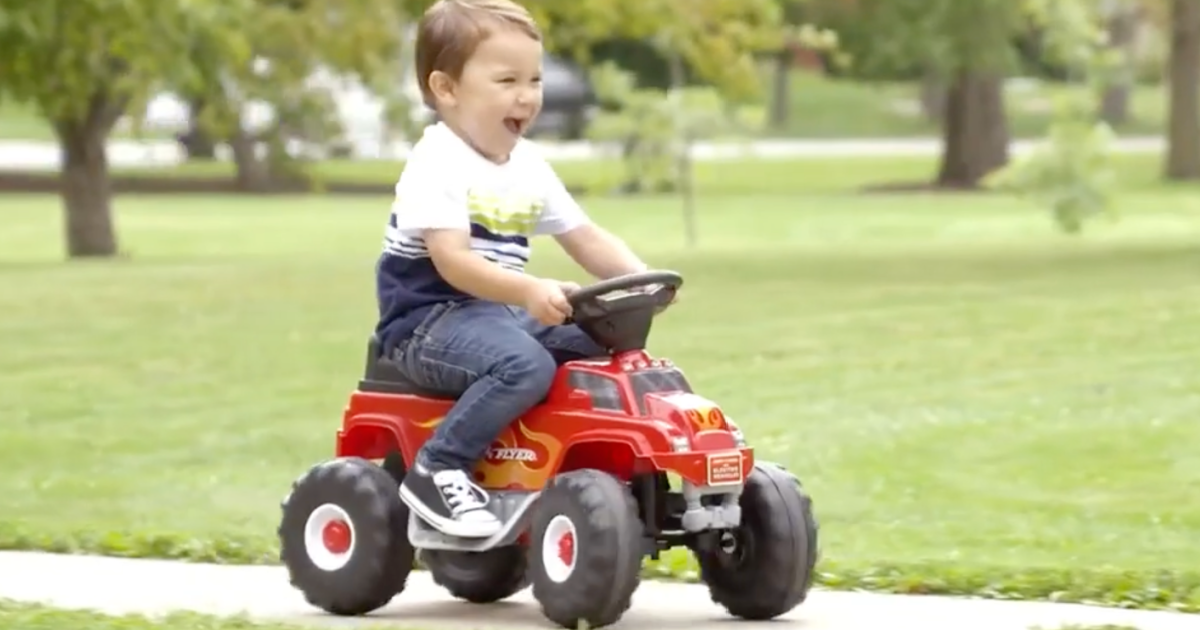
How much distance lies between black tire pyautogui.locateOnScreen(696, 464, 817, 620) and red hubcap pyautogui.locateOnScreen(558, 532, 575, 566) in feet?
1.49

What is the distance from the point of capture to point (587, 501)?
6656mm

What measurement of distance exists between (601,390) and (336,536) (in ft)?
3.20

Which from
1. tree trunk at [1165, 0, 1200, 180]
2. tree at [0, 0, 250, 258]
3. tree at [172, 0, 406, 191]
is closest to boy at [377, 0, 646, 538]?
tree at [0, 0, 250, 258]

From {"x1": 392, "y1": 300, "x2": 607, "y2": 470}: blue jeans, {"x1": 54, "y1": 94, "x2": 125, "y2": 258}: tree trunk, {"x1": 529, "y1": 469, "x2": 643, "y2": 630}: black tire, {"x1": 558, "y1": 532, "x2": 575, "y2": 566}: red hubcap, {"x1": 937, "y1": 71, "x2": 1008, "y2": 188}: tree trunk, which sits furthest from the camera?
{"x1": 937, "y1": 71, "x2": 1008, "y2": 188}: tree trunk

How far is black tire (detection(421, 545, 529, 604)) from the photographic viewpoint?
Result: 7359mm

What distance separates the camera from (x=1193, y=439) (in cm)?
1223

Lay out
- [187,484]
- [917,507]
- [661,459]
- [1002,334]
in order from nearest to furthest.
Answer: [661,459], [917,507], [187,484], [1002,334]

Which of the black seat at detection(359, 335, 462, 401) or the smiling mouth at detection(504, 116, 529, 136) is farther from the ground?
the smiling mouth at detection(504, 116, 529, 136)

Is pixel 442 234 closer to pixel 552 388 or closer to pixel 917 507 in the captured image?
pixel 552 388

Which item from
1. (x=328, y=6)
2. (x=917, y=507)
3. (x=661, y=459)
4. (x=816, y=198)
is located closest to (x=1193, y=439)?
(x=917, y=507)

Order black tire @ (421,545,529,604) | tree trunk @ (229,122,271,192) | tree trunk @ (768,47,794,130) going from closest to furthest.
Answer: black tire @ (421,545,529,604) < tree trunk @ (229,122,271,192) < tree trunk @ (768,47,794,130)

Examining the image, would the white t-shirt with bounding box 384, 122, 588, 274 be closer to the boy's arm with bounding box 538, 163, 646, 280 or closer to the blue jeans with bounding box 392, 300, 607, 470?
the boy's arm with bounding box 538, 163, 646, 280

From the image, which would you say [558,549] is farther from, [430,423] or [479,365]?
[430,423]

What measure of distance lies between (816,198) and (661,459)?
3853 cm
